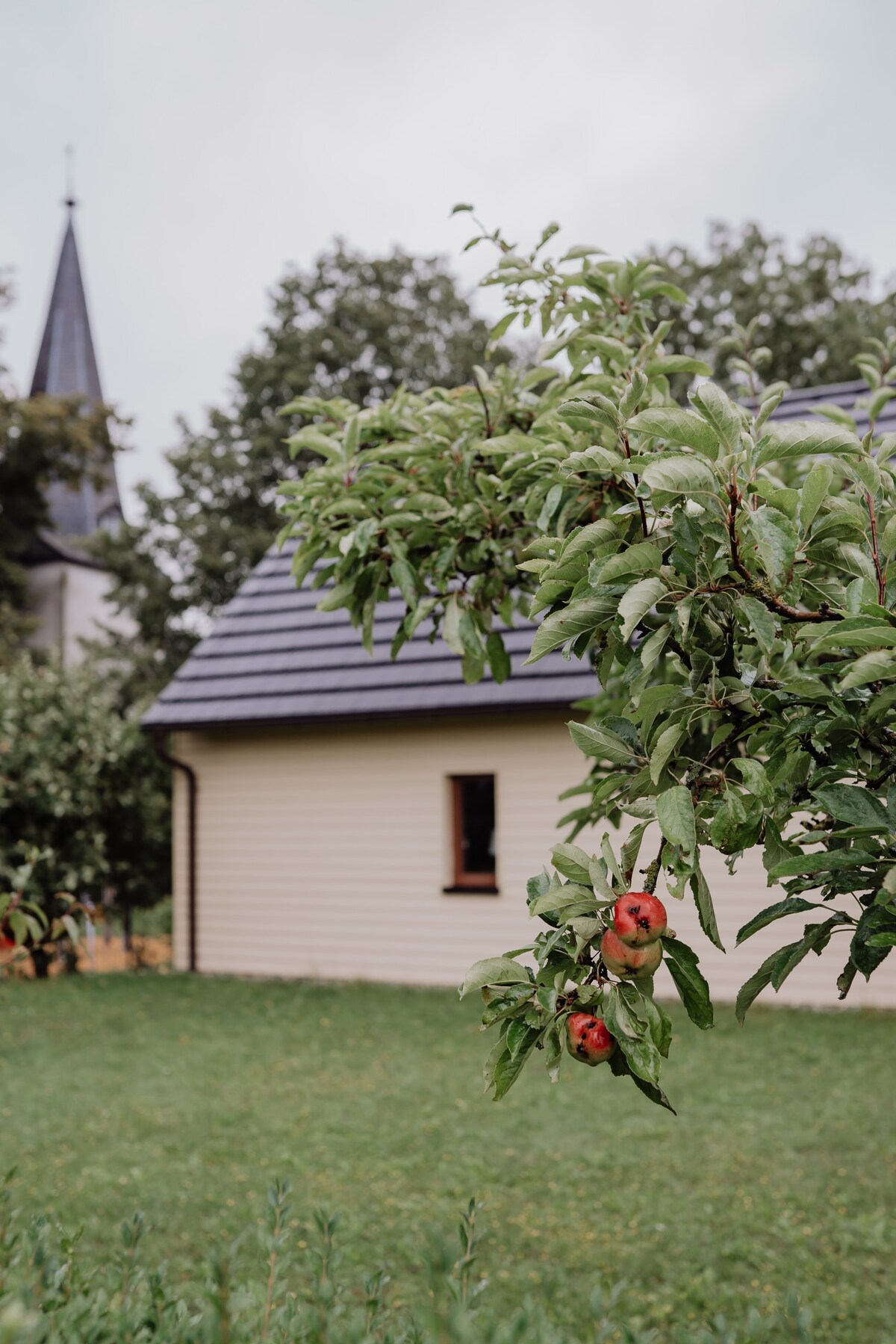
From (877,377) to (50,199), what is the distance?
131 ft

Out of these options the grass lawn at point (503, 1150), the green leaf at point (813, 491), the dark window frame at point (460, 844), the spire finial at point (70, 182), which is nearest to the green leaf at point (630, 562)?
the green leaf at point (813, 491)

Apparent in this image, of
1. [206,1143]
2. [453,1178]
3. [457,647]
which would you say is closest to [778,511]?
[457,647]

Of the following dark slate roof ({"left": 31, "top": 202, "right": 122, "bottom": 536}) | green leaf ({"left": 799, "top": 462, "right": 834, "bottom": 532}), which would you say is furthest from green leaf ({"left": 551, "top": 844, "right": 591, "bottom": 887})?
dark slate roof ({"left": 31, "top": 202, "right": 122, "bottom": 536})

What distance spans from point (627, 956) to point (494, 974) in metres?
0.24

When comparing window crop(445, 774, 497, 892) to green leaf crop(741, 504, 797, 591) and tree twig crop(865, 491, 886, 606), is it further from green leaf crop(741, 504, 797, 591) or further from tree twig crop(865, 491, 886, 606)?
green leaf crop(741, 504, 797, 591)

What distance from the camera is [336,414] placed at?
11.7ft

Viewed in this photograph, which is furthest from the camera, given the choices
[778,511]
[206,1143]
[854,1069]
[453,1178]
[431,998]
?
[431,998]

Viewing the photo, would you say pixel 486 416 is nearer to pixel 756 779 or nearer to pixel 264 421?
pixel 756 779

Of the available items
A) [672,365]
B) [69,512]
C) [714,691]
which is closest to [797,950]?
[714,691]

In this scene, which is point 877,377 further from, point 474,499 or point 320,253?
point 320,253

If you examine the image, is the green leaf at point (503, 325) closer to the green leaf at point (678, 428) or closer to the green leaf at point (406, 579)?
the green leaf at point (406, 579)

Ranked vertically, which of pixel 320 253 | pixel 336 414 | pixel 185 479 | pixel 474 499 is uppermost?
pixel 320 253

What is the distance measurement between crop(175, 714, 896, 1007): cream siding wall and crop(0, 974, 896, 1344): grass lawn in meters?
1.41

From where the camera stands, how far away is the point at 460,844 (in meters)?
11.7
